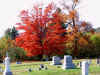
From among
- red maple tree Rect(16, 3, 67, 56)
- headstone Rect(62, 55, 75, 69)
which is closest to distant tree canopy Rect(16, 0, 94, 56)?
red maple tree Rect(16, 3, 67, 56)

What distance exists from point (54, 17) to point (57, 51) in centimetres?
678

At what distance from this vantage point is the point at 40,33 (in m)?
38.8

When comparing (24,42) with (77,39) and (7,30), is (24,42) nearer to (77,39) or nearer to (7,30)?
(77,39)

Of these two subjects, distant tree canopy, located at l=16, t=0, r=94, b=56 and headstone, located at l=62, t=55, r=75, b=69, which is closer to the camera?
headstone, located at l=62, t=55, r=75, b=69

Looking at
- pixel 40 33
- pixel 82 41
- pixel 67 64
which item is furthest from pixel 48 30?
pixel 67 64

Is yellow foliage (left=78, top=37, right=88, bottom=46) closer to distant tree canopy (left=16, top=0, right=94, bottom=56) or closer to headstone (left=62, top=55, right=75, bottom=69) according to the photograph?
distant tree canopy (left=16, top=0, right=94, bottom=56)

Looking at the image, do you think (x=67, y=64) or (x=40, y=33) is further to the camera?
(x=40, y=33)

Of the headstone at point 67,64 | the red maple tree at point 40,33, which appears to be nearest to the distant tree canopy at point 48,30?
the red maple tree at point 40,33

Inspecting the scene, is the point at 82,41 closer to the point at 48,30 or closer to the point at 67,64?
the point at 48,30

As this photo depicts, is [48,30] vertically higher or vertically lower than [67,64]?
higher

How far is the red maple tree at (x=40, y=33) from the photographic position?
3803 centimetres

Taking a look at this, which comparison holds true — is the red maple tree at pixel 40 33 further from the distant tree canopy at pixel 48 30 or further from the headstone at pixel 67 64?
the headstone at pixel 67 64

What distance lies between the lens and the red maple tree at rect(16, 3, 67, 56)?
38.0 meters

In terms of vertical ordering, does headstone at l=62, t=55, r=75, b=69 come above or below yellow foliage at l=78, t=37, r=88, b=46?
below
